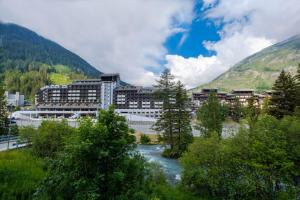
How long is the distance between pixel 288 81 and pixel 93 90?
12436 cm

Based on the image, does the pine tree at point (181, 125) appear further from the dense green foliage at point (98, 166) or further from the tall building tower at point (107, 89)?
the tall building tower at point (107, 89)

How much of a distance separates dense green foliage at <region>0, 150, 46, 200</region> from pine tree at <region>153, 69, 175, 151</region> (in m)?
36.1

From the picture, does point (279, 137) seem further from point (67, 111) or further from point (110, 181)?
Result: point (67, 111)

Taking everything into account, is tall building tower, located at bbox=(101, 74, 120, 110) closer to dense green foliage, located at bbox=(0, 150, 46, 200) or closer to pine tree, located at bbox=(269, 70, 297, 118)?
pine tree, located at bbox=(269, 70, 297, 118)

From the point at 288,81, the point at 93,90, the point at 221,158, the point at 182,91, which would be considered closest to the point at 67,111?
the point at 93,90

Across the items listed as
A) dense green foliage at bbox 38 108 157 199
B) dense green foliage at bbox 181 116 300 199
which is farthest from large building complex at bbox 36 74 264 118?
dense green foliage at bbox 38 108 157 199

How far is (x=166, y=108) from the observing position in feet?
167

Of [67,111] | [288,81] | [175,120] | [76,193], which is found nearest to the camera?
[76,193]

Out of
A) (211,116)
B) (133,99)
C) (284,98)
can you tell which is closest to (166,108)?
(211,116)

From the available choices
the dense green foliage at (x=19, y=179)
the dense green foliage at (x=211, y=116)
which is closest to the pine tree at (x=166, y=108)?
the dense green foliage at (x=211, y=116)

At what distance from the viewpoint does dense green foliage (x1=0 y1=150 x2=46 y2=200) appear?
38.3 feet

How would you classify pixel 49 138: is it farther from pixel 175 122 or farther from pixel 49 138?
pixel 175 122

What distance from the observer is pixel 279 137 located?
19984mm

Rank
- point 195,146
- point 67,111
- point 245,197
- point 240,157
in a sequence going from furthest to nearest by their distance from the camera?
point 67,111, point 195,146, point 240,157, point 245,197
